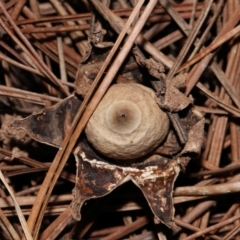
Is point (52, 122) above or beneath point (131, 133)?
above

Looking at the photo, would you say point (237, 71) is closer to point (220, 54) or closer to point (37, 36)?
point (220, 54)

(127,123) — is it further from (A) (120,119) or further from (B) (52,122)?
(B) (52,122)

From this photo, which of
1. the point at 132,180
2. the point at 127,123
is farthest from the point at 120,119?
the point at 132,180

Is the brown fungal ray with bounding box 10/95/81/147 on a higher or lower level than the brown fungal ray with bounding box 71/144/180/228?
higher

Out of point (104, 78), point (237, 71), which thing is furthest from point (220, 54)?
point (104, 78)

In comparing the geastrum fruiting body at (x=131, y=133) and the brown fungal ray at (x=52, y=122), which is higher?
the brown fungal ray at (x=52, y=122)

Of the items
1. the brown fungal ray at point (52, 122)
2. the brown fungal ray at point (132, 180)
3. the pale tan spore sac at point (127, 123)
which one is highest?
the brown fungal ray at point (52, 122)
